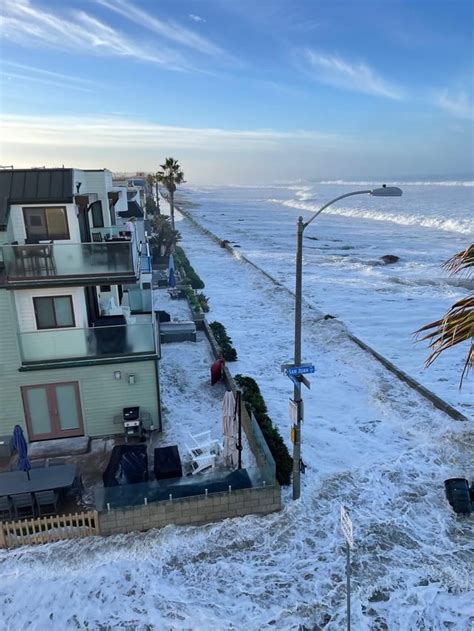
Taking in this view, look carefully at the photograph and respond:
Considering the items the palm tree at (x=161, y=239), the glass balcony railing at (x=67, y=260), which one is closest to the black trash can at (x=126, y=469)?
the glass balcony railing at (x=67, y=260)

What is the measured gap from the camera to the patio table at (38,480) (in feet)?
35.9

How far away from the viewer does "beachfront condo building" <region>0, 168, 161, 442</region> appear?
1291 centimetres

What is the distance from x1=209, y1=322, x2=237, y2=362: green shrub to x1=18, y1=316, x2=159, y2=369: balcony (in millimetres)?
7333

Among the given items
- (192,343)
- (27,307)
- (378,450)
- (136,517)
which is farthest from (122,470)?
(192,343)

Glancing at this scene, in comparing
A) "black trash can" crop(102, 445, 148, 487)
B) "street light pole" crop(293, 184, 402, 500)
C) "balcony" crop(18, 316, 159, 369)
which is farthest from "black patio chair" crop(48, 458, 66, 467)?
"street light pole" crop(293, 184, 402, 500)

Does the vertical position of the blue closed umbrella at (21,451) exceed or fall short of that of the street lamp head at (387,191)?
it falls short

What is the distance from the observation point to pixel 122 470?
11852 millimetres

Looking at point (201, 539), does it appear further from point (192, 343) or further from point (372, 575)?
point (192, 343)

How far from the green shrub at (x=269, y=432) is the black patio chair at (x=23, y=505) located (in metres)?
6.25

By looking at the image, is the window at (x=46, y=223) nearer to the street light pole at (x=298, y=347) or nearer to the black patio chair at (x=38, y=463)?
the black patio chair at (x=38, y=463)

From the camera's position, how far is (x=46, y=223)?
44.1 feet

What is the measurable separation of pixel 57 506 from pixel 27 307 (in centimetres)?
559

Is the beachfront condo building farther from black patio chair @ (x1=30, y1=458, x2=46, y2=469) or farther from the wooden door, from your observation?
black patio chair @ (x1=30, y1=458, x2=46, y2=469)

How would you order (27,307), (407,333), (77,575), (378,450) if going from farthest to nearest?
(407,333)
(378,450)
(27,307)
(77,575)
